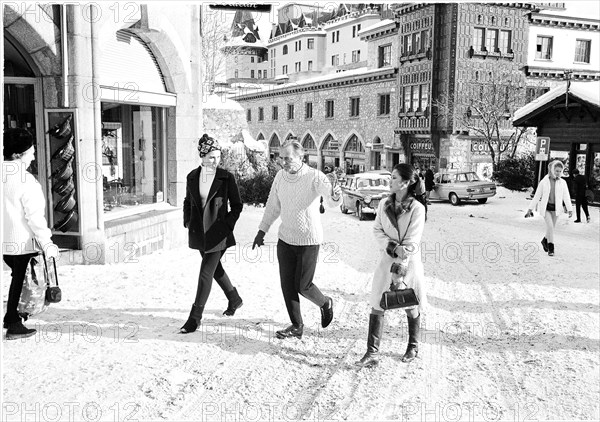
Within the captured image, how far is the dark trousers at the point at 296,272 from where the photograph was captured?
5145 millimetres

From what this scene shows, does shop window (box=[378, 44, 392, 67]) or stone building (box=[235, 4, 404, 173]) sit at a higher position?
shop window (box=[378, 44, 392, 67])

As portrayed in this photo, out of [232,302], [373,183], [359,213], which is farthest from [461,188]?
[232,302]

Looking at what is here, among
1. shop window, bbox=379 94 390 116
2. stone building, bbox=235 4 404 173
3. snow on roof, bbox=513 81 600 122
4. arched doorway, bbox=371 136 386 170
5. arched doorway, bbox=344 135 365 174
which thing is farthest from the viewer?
arched doorway, bbox=344 135 365 174

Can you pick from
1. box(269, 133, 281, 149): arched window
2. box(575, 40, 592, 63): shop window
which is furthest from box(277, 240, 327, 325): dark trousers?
box(269, 133, 281, 149): arched window

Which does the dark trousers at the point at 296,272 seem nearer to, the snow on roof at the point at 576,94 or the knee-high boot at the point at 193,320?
the knee-high boot at the point at 193,320

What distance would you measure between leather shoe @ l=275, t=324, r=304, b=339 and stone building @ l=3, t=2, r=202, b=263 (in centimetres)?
405

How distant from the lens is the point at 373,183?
2009cm

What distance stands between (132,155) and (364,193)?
10.1m

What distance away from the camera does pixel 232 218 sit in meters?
5.45

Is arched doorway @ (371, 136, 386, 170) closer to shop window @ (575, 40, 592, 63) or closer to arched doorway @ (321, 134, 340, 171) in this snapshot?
arched doorway @ (321, 134, 340, 171)

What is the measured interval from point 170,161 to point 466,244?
21.3 feet

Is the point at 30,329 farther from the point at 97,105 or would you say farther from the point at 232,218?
the point at 97,105

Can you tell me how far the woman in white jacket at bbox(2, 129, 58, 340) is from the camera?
4.84m

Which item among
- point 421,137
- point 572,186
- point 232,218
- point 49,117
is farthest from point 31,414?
point 421,137
